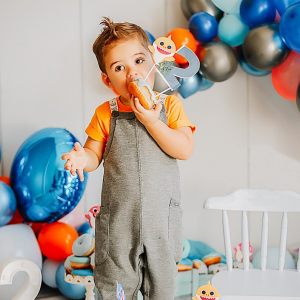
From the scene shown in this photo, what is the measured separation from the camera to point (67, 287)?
1642mm

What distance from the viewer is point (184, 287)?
5.64 feet

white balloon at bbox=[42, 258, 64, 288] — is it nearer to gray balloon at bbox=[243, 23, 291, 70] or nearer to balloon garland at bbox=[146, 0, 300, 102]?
balloon garland at bbox=[146, 0, 300, 102]

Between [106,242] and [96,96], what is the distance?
999mm

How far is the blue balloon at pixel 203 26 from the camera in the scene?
5.26 ft

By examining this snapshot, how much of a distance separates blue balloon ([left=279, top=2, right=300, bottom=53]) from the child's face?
63 centimetres

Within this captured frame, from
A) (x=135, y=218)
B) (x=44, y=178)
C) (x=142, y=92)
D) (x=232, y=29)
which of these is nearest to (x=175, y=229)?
(x=135, y=218)

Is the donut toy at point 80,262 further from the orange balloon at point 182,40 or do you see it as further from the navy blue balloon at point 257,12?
the navy blue balloon at point 257,12

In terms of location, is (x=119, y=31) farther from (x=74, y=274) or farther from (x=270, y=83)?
(x=270, y=83)

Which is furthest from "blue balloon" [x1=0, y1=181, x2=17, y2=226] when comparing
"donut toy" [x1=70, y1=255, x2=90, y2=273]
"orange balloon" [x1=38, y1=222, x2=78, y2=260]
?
"donut toy" [x1=70, y1=255, x2=90, y2=273]

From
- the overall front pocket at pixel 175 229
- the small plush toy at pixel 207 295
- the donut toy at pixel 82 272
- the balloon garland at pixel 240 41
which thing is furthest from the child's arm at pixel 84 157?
the balloon garland at pixel 240 41

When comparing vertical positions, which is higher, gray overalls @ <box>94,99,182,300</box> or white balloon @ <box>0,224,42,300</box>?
gray overalls @ <box>94,99,182,300</box>

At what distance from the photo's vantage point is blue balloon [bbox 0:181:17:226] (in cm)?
151

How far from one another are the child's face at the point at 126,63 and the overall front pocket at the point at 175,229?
0.95ft

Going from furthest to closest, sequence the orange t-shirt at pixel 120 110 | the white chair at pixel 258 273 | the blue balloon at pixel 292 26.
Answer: the blue balloon at pixel 292 26 → the white chair at pixel 258 273 → the orange t-shirt at pixel 120 110
